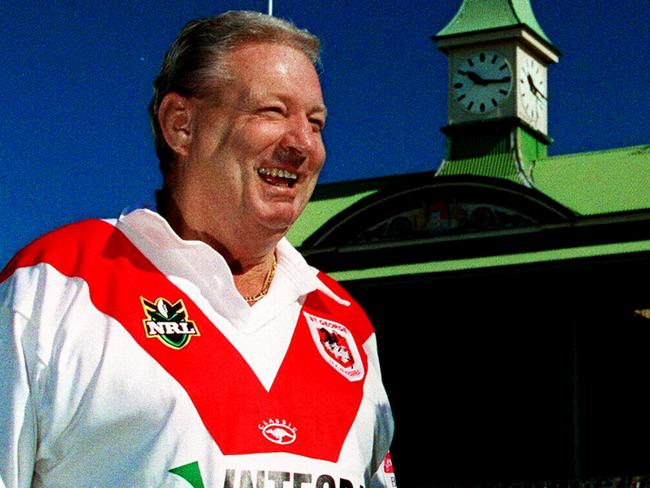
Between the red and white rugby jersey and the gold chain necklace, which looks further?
the gold chain necklace

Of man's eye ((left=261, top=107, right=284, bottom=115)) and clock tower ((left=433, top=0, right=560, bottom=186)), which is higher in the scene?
clock tower ((left=433, top=0, right=560, bottom=186))

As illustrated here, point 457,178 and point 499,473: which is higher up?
point 457,178

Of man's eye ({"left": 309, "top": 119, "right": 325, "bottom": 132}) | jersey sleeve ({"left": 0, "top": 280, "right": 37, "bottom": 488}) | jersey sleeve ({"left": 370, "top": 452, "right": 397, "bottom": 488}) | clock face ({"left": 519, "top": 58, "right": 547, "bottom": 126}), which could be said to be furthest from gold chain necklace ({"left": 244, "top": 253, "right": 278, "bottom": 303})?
clock face ({"left": 519, "top": 58, "right": 547, "bottom": 126})

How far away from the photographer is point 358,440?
3162mm

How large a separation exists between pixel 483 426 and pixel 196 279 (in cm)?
1960

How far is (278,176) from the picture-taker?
309cm

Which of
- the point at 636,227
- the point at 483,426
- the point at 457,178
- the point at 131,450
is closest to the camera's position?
the point at 131,450

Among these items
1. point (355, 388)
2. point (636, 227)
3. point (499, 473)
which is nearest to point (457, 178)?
point (636, 227)

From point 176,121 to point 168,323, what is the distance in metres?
0.44

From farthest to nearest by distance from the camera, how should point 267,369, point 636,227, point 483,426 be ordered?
point 483,426, point 636,227, point 267,369

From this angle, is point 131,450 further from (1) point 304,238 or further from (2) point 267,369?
(1) point 304,238

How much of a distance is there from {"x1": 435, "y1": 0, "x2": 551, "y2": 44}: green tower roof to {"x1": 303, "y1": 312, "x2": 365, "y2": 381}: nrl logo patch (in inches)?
892

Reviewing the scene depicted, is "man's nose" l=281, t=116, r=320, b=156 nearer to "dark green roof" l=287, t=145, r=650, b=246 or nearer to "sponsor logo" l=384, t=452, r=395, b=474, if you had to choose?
"sponsor logo" l=384, t=452, r=395, b=474

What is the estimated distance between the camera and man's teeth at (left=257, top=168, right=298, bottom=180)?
3084 millimetres
